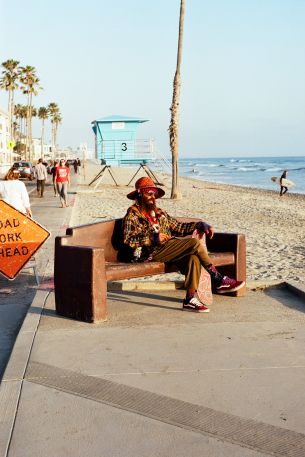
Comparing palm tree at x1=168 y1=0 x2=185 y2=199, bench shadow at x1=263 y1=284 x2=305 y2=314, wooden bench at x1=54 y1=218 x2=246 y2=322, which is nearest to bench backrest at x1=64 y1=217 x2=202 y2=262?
wooden bench at x1=54 y1=218 x2=246 y2=322

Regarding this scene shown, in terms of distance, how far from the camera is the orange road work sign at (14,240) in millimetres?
7023

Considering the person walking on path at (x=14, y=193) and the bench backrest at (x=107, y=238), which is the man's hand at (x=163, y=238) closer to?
the bench backrest at (x=107, y=238)

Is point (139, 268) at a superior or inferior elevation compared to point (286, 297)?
superior

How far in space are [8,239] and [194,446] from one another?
4.53 meters

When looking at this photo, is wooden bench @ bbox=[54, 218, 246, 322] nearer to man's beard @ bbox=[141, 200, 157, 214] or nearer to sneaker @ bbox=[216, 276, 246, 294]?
sneaker @ bbox=[216, 276, 246, 294]

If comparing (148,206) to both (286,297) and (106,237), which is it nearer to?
(106,237)

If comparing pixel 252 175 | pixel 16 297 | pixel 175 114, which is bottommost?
pixel 252 175

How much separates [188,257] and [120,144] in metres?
26.8

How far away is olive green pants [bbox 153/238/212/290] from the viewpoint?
5.80m

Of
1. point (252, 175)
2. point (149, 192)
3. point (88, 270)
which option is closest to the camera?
point (88, 270)

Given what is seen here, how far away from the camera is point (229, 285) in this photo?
635cm

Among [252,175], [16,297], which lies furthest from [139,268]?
[252,175]

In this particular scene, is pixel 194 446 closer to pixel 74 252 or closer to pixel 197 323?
pixel 197 323

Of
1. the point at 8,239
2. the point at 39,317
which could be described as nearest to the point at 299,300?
the point at 39,317
